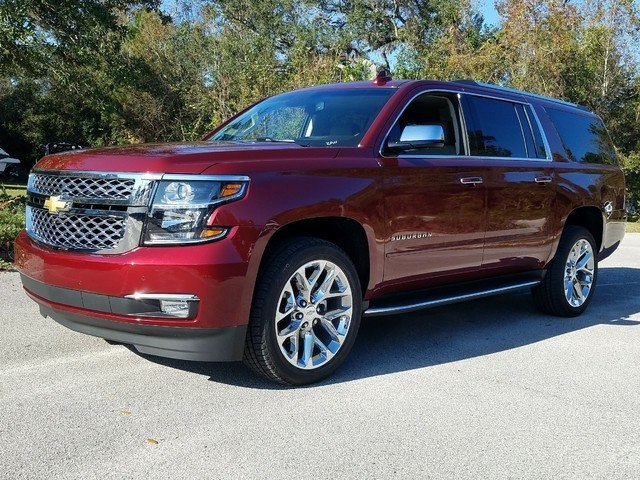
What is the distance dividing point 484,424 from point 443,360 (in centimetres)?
115

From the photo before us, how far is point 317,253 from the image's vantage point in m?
3.95

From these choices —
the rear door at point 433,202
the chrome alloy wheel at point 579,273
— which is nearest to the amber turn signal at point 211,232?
the rear door at point 433,202

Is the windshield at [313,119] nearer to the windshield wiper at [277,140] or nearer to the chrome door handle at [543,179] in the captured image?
the windshield wiper at [277,140]

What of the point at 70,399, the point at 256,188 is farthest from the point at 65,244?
the point at 256,188

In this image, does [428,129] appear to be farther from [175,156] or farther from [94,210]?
[94,210]

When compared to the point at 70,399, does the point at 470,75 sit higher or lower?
higher

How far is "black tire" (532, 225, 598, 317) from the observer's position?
6.14 meters

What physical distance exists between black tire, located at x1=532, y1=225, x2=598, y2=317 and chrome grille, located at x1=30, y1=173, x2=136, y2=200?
4120 mm

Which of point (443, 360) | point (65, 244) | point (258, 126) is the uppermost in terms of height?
point (258, 126)

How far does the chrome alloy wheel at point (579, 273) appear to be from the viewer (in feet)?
20.6

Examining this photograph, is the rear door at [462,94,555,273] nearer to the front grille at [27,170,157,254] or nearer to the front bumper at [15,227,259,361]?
the front bumper at [15,227,259,361]

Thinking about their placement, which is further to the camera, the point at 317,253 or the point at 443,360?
the point at 443,360

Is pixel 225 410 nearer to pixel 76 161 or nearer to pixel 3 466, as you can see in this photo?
pixel 3 466

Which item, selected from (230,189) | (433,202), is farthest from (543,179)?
(230,189)
